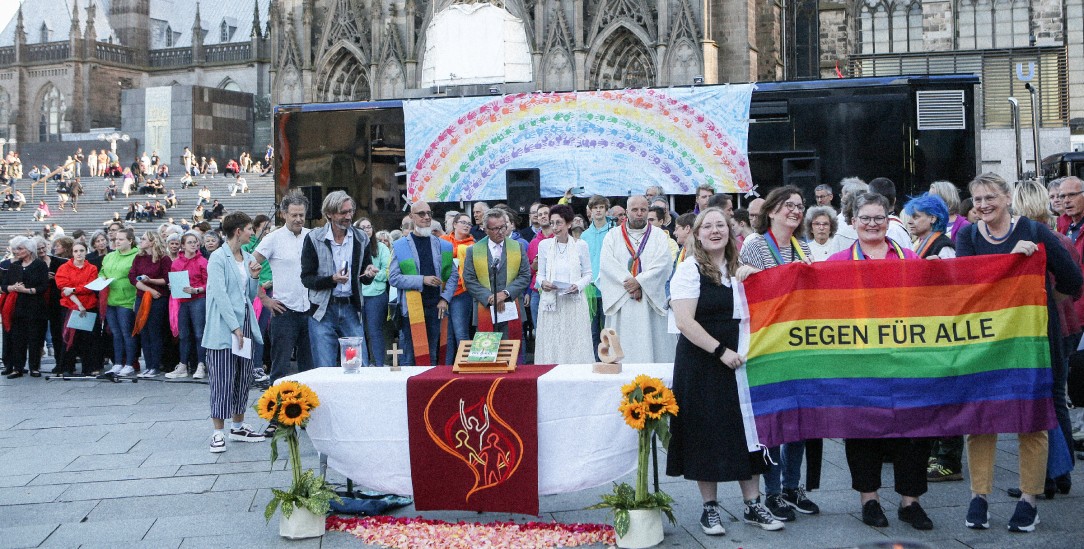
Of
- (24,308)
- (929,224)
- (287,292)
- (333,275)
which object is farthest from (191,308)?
(929,224)

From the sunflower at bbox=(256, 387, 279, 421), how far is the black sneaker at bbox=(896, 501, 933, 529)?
11.8ft

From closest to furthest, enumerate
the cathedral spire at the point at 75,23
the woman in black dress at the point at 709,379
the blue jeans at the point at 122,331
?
the woman in black dress at the point at 709,379, the blue jeans at the point at 122,331, the cathedral spire at the point at 75,23

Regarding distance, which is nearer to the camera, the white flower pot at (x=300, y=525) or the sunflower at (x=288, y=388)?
the white flower pot at (x=300, y=525)

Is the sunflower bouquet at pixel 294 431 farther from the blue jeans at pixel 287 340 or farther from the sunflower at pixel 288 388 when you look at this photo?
the blue jeans at pixel 287 340

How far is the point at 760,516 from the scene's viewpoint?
5.98 m

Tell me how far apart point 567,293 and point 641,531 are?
4361 millimetres

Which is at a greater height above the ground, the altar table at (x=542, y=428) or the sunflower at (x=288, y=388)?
the sunflower at (x=288, y=388)

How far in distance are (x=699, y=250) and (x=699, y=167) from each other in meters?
9.44

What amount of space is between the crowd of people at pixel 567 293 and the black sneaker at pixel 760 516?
1 centimetres

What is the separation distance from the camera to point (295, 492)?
6086 millimetres

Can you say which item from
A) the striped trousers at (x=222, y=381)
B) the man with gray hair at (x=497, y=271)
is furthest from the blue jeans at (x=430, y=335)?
the striped trousers at (x=222, y=381)

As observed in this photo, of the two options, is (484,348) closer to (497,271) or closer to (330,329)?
(330,329)

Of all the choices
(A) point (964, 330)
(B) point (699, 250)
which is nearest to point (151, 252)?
(B) point (699, 250)

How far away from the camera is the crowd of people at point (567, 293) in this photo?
5910 millimetres
